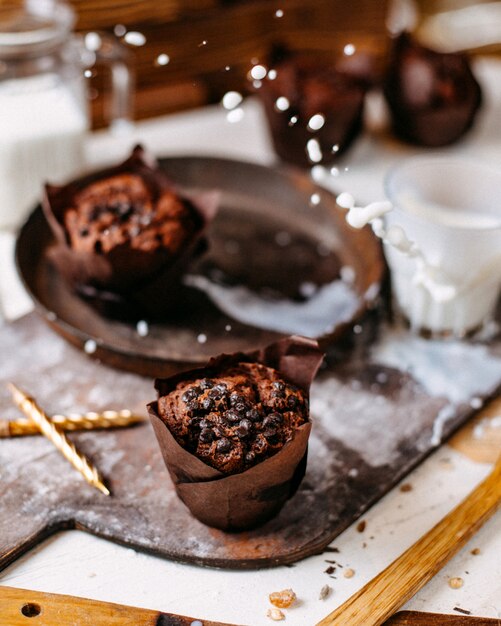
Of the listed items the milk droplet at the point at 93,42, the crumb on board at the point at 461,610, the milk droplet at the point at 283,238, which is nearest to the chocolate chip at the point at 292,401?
the crumb on board at the point at 461,610

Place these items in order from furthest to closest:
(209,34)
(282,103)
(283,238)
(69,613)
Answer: (209,34) → (282,103) → (283,238) → (69,613)

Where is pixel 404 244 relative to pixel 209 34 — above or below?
below

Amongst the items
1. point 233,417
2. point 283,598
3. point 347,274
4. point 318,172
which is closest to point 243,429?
point 233,417

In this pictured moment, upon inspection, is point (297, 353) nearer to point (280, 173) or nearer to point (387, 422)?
point (387, 422)

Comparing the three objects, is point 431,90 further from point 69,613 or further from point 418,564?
point 69,613

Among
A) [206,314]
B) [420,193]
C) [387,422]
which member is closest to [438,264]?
[420,193]

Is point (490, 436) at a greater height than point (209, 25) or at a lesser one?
lesser
